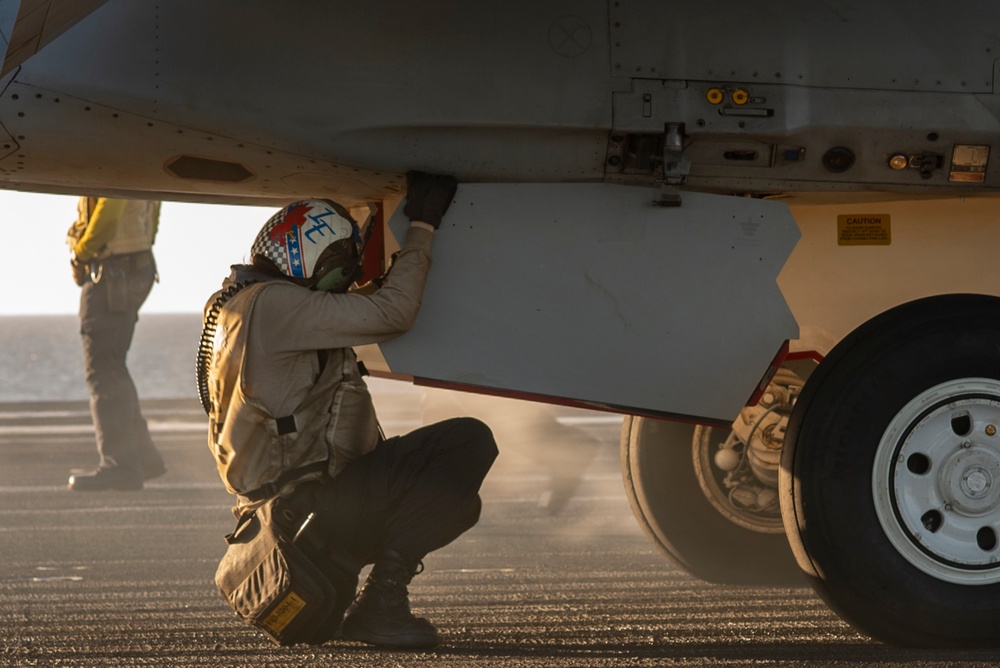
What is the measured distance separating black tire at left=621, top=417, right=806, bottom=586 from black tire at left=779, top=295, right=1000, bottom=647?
→ 4.55 feet

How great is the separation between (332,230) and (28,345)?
135 m

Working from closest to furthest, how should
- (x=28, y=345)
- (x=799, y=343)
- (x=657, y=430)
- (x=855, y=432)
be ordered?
(x=855, y=432) → (x=799, y=343) → (x=657, y=430) → (x=28, y=345)

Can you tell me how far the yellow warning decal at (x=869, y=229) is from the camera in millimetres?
4527

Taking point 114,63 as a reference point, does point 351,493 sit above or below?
below

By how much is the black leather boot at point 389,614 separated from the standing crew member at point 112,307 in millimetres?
5071

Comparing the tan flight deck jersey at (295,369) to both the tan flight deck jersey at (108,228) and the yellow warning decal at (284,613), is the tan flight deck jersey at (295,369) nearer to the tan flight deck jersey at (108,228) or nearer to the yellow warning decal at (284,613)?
the yellow warning decal at (284,613)

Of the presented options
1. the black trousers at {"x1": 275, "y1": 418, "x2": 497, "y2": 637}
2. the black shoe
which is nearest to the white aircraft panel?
the black trousers at {"x1": 275, "y1": 418, "x2": 497, "y2": 637}

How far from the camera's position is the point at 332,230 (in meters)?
4.25

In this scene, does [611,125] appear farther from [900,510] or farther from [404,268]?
[900,510]

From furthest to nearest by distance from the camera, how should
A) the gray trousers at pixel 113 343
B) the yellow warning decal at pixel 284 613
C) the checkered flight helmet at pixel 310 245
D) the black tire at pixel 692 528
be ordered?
the gray trousers at pixel 113 343
the black tire at pixel 692 528
the checkered flight helmet at pixel 310 245
the yellow warning decal at pixel 284 613

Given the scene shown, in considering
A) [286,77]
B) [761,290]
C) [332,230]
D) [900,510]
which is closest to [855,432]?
[900,510]

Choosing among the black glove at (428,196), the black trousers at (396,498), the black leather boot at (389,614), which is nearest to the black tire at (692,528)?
the black trousers at (396,498)

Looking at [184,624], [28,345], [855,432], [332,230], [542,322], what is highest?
[332,230]

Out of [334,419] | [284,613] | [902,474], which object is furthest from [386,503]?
[902,474]
